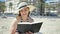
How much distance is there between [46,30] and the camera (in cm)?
104

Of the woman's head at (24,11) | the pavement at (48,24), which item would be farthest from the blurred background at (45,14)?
the woman's head at (24,11)

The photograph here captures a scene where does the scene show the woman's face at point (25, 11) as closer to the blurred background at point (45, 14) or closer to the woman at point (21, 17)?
the woman at point (21, 17)

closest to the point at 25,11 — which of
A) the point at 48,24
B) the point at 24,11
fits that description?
the point at 24,11

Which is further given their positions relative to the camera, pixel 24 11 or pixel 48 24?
pixel 48 24

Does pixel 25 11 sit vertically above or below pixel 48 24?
above

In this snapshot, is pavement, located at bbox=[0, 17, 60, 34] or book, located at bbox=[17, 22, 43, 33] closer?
book, located at bbox=[17, 22, 43, 33]

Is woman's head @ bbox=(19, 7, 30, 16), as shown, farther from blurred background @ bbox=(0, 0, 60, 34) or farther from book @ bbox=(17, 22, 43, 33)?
blurred background @ bbox=(0, 0, 60, 34)

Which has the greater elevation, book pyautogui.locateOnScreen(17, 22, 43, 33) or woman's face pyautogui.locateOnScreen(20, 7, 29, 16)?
woman's face pyautogui.locateOnScreen(20, 7, 29, 16)

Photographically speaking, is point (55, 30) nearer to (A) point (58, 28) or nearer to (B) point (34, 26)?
(A) point (58, 28)

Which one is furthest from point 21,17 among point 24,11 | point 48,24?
point 48,24

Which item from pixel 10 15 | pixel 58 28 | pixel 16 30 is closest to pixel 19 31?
pixel 16 30

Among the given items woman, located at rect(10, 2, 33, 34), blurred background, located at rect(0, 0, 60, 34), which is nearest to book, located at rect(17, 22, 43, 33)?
woman, located at rect(10, 2, 33, 34)

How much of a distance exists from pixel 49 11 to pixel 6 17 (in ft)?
1.23

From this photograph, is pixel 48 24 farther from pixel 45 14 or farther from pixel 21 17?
pixel 21 17
